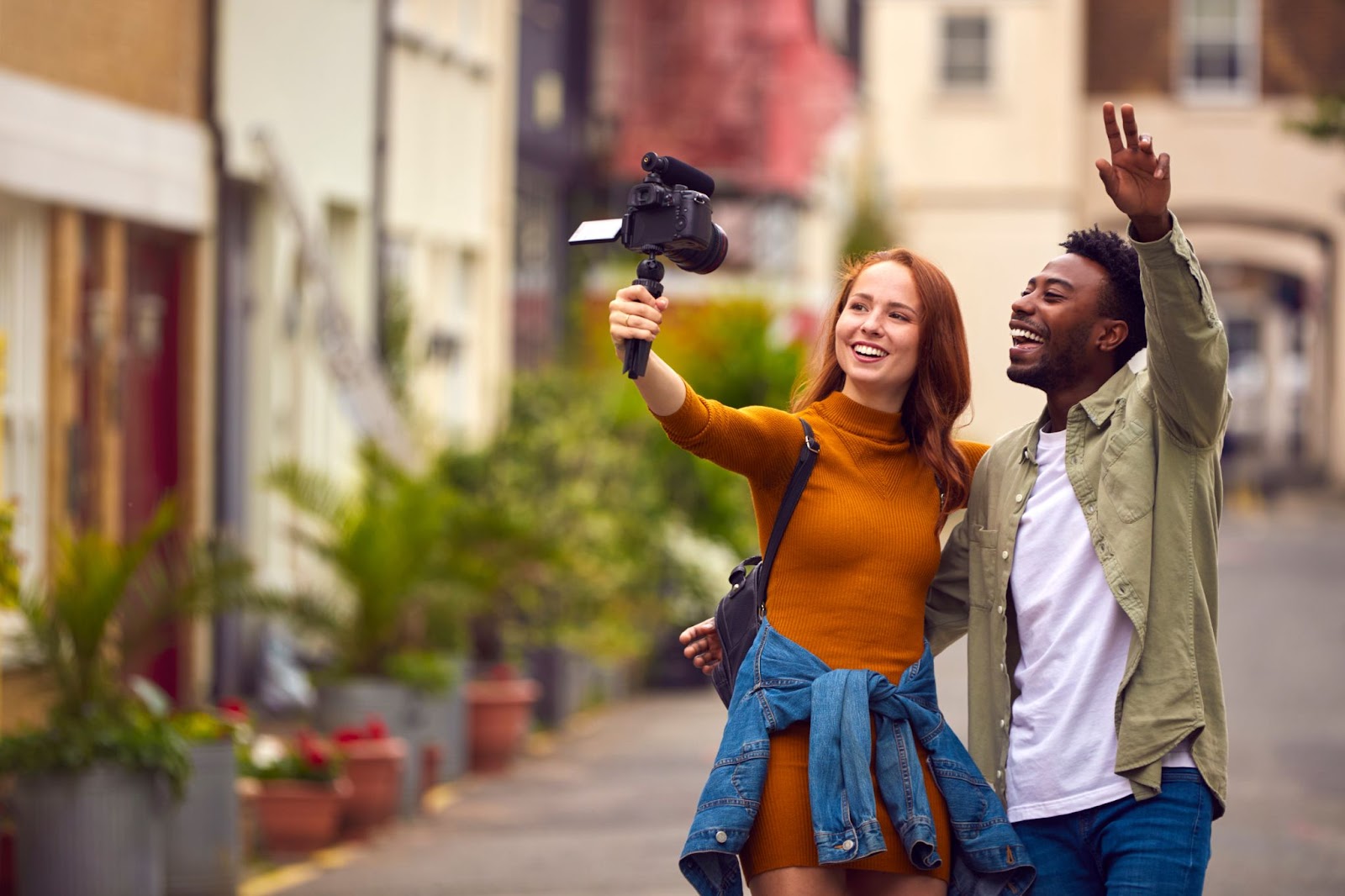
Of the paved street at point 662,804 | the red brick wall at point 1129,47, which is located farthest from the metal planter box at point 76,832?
the red brick wall at point 1129,47

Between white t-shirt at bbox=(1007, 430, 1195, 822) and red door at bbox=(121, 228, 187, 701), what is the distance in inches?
313

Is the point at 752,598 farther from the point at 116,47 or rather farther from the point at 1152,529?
the point at 116,47

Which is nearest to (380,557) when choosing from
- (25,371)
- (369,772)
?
(369,772)

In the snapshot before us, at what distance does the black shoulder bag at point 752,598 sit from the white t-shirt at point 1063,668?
1.57 feet

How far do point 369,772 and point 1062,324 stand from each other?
6.20 m

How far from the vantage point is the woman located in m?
4.23

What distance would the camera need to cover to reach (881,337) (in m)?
4.47

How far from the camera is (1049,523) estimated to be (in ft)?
14.7

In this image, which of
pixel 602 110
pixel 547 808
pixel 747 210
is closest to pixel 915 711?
pixel 547 808

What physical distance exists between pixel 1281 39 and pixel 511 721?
29967 mm

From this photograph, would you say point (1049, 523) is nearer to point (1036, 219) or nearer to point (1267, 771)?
point (1267, 771)

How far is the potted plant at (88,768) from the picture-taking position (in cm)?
745

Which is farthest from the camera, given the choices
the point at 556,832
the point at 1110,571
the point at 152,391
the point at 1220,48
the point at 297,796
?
the point at 1220,48

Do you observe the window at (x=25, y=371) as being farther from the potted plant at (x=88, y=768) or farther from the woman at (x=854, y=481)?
the woman at (x=854, y=481)
